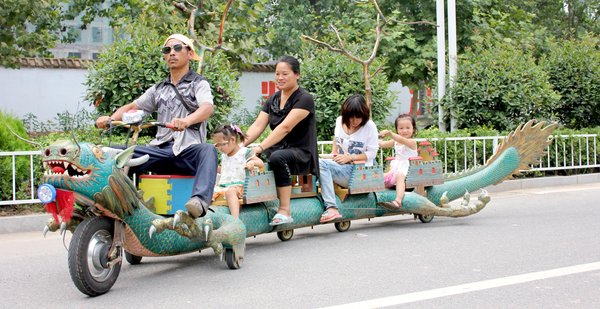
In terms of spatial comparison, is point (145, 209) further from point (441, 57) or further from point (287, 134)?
point (441, 57)

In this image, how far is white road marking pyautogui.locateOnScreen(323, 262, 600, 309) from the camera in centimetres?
498

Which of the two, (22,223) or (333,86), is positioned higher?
(333,86)

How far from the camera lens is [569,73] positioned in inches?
674

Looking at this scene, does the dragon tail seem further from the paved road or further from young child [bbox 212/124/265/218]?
young child [bbox 212/124/265/218]

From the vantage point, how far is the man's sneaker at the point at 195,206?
5500 millimetres

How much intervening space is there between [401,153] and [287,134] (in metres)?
1.83

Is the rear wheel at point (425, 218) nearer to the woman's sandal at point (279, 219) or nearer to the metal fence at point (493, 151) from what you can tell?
the woman's sandal at point (279, 219)

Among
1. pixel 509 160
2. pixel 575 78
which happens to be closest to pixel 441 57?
pixel 575 78

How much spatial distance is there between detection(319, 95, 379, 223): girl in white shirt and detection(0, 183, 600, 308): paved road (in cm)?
59

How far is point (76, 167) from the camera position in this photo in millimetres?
5016

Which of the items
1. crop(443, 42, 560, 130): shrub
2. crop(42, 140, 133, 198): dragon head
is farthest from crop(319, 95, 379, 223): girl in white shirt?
crop(443, 42, 560, 130): shrub

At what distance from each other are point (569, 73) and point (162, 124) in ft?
43.7

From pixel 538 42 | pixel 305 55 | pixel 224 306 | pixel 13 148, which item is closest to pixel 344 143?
pixel 224 306

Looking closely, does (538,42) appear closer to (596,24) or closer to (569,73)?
(569,73)
